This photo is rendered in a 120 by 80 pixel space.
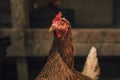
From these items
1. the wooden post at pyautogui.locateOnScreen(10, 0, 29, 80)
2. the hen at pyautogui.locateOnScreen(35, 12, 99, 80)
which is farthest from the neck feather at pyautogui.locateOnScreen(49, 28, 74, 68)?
the wooden post at pyautogui.locateOnScreen(10, 0, 29, 80)

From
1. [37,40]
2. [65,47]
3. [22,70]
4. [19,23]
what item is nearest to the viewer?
[65,47]

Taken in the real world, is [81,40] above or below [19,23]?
below

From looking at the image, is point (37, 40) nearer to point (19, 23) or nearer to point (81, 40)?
point (19, 23)

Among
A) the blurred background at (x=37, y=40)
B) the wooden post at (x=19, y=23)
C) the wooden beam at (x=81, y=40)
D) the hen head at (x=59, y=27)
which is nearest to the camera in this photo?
the hen head at (x=59, y=27)

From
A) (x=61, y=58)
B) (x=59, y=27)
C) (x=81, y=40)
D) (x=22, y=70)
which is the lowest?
(x=22, y=70)

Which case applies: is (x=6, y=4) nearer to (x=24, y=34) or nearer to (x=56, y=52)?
(x=24, y=34)

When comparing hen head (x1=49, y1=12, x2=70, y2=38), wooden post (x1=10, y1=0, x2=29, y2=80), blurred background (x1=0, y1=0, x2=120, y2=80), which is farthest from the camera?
blurred background (x1=0, y1=0, x2=120, y2=80)

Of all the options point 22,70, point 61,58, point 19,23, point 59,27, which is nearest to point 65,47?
point 61,58

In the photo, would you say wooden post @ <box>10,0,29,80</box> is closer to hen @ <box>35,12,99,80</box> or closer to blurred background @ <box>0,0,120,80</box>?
blurred background @ <box>0,0,120,80</box>

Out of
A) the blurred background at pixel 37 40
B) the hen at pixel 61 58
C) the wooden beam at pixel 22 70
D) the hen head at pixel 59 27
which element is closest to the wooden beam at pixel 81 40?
the blurred background at pixel 37 40

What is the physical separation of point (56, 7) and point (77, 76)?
180 inches

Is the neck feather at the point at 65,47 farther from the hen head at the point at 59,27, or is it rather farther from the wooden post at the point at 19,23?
the wooden post at the point at 19,23

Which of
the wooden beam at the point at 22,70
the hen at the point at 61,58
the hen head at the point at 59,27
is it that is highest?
the hen head at the point at 59,27

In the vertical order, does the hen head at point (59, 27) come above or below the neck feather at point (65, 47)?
Result: above
